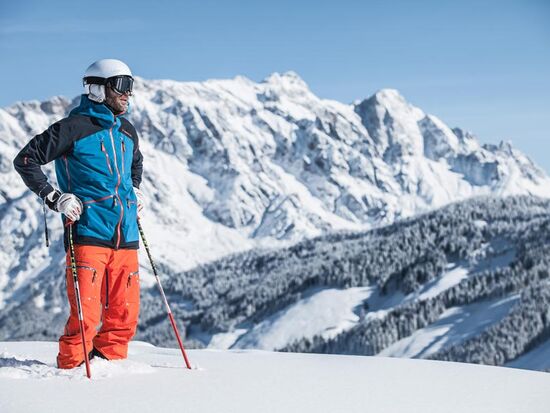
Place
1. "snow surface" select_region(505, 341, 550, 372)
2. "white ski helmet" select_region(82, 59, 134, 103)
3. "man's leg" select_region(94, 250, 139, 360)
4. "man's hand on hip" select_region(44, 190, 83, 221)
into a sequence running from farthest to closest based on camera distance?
"snow surface" select_region(505, 341, 550, 372) < "man's leg" select_region(94, 250, 139, 360) < "white ski helmet" select_region(82, 59, 134, 103) < "man's hand on hip" select_region(44, 190, 83, 221)

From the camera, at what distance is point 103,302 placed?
9.49 meters

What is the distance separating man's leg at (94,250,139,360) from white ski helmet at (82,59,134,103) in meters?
2.11

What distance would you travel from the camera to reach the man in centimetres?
886

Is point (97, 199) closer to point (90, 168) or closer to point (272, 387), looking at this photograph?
point (90, 168)

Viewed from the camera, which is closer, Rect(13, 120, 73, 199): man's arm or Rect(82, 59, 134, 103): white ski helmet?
Rect(13, 120, 73, 199): man's arm

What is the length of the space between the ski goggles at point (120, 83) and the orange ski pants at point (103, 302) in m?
2.10

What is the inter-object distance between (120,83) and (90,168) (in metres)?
1.20

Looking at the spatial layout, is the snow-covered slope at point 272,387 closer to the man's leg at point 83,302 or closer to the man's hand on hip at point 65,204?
the man's leg at point 83,302

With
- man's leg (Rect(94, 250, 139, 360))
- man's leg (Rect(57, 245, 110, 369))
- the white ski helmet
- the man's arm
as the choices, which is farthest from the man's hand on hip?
the white ski helmet

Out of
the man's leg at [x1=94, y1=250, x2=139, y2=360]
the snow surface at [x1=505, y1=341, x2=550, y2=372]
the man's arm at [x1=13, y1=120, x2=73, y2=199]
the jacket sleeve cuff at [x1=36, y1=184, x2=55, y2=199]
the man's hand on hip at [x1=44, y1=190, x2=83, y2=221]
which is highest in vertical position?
the man's arm at [x1=13, y1=120, x2=73, y2=199]

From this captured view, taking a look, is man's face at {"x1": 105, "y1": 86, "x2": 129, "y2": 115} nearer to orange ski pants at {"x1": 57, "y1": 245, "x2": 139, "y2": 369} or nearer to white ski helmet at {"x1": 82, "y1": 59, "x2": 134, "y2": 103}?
white ski helmet at {"x1": 82, "y1": 59, "x2": 134, "y2": 103}

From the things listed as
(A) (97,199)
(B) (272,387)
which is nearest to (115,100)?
(A) (97,199)

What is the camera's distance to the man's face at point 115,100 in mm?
9312

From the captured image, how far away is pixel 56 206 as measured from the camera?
872 centimetres
